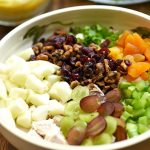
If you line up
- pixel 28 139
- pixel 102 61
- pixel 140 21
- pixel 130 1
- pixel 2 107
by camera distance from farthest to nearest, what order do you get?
pixel 130 1 → pixel 140 21 → pixel 102 61 → pixel 2 107 → pixel 28 139

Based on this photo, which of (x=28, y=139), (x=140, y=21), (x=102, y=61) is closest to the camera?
(x=28, y=139)

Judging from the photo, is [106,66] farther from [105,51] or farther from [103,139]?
[103,139]

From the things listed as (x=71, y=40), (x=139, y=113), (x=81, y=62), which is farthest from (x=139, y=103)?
(x=71, y=40)

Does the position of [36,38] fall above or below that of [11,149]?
above

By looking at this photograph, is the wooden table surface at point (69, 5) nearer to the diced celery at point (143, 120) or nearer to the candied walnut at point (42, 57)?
the candied walnut at point (42, 57)

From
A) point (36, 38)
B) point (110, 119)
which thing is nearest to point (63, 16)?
point (36, 38)

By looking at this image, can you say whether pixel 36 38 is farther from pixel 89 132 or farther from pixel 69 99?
pixel 89 132

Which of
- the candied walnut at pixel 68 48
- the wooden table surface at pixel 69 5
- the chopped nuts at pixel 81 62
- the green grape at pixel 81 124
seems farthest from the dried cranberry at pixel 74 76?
the wooden table surface at pixel 69 5
